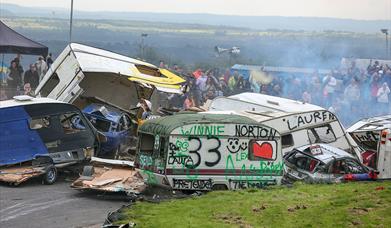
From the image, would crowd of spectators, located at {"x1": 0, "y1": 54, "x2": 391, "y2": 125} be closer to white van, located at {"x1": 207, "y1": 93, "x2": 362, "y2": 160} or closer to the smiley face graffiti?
white van, located at {"x1": 207, "y1": 93, "x2": 362, "y2": 160}

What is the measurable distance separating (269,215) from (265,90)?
2063 cm

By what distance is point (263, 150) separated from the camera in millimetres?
17672

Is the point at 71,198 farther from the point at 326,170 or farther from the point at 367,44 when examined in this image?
the point at 367,44

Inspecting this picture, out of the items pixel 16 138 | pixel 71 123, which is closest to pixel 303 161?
pixel 71 123

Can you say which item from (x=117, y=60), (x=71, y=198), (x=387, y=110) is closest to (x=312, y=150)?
(x=71, y=198)

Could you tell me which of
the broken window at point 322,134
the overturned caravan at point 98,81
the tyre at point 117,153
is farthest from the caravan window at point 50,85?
the broken window at point 322,134

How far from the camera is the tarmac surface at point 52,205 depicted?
52.3 ft

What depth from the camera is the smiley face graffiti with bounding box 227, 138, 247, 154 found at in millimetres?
17375

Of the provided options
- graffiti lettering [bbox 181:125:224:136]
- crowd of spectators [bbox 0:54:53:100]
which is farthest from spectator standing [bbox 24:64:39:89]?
A: graffiti lettering [bbox 181:125:224:136]

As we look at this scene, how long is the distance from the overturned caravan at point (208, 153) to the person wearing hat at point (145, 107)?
200 inches

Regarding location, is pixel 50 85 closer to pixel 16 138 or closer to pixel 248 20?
pixel 16 138

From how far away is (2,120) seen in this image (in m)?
19.9

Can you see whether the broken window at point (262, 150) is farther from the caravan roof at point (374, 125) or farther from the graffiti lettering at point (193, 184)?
the caravan roof at point (374, 125)

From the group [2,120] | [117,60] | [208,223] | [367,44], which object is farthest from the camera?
[367,44]
